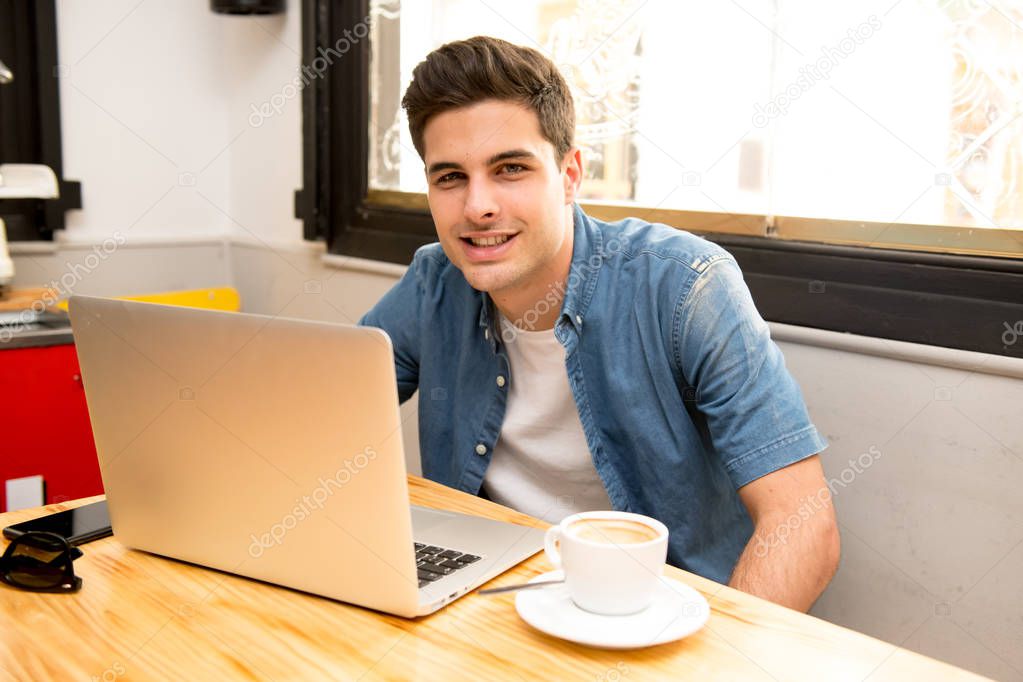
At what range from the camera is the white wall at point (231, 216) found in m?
1.57

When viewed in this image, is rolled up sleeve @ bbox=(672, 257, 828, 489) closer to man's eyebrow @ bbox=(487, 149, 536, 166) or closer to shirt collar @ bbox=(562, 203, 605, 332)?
shirt collar @ bbox=(562, 203, 605, 332)

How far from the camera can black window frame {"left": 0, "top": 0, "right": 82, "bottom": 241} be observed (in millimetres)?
2613

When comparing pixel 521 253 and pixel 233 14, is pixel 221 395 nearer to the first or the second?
pixel 521 253

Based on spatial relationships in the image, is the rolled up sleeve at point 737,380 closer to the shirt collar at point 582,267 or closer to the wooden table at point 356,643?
the shirt collar at point 582,267

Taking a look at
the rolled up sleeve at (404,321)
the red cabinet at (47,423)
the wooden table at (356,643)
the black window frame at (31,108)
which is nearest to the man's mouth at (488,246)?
the rolled up sleeve at (404,321)

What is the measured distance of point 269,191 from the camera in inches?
114

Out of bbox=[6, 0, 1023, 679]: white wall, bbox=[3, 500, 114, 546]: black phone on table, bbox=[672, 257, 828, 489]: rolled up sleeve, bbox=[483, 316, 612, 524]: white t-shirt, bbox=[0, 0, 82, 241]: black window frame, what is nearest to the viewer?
bbox=[3, 500, 114, 546]: black phone on table

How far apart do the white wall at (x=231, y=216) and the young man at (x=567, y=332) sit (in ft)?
0.89

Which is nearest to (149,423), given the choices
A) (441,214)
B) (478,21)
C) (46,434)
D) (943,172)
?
(441,214)

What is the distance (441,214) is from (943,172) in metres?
0.79

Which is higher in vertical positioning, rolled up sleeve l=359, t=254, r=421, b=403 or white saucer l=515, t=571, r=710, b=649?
rolled up sleeve l=359, t=254, r=421, b=403

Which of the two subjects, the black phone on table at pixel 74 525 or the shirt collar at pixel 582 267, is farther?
the shirt collar at pixel 582 267

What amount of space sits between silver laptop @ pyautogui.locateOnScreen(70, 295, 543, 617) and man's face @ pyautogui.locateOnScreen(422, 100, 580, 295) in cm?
50

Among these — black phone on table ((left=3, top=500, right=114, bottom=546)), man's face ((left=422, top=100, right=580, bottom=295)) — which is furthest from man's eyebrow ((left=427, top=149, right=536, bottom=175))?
black phone on table ((left=3, top=500, right=114, bottom=546))
